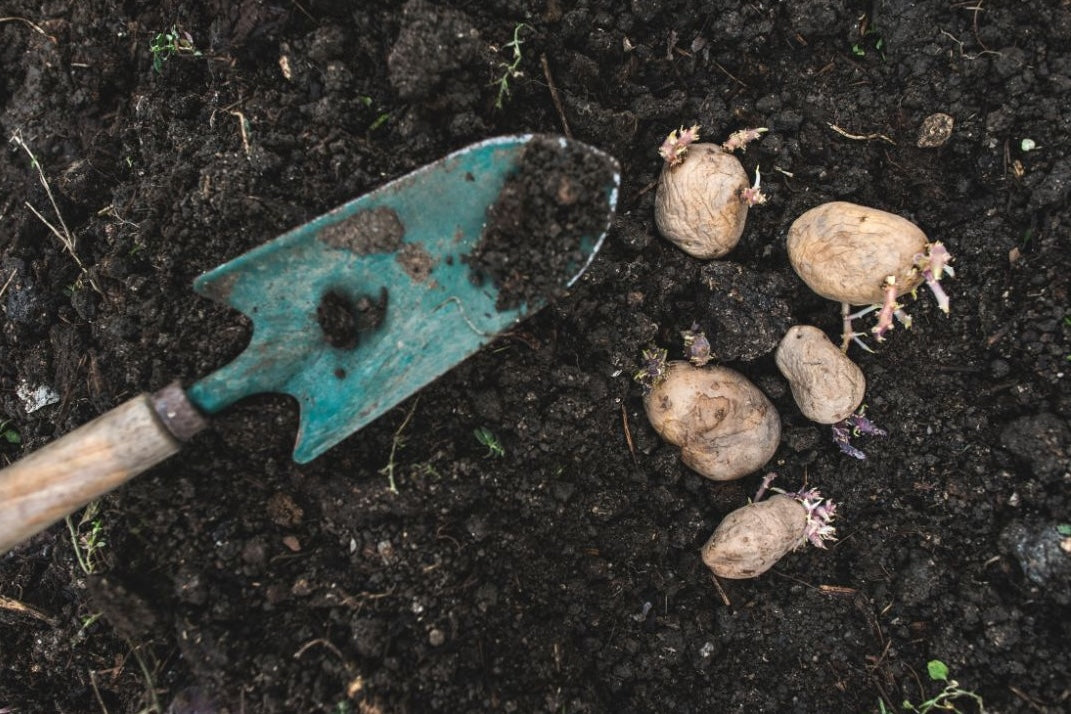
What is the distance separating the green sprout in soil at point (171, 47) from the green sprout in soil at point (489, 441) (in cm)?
132

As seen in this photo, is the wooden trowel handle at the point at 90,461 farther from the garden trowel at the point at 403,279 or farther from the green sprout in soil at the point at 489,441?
the green sprout in soil at the point at 489,441

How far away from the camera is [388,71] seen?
6.19 ft

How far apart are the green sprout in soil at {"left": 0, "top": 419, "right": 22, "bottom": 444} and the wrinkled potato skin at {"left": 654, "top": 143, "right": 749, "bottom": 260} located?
209 centimetres

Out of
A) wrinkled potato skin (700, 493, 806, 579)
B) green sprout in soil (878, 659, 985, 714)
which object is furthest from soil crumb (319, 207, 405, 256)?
green sprout in soil (878, 659, 985, 714)

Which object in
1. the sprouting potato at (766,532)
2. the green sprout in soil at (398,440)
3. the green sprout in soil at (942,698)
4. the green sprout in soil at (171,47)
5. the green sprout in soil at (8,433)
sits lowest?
the green sprout in soil at (942,698)

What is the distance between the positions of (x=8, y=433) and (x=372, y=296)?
1.34 meters

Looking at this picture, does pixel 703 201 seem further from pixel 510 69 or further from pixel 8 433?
pixel 8 433

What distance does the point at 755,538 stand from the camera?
1.98m

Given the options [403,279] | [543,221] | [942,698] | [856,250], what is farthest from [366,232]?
[942,698]

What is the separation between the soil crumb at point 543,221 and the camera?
1.70 meters

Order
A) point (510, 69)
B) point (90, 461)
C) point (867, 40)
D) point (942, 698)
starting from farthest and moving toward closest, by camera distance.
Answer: point (867, 40) < point (942, 698) < point (510, 69) < point (90, 461)

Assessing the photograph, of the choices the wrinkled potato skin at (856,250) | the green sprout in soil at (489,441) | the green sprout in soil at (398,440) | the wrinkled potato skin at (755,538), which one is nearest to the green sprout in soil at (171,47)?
the green sprout in soil at (398,440)

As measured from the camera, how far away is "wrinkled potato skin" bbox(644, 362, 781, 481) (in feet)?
6.53

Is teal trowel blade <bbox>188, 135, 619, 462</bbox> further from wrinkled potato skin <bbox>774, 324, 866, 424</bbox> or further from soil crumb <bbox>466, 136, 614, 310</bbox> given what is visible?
Answer: wrinkled potato skin <bbox>774, 324, 866, 424</bbox>
